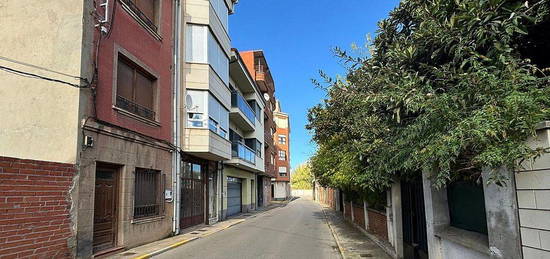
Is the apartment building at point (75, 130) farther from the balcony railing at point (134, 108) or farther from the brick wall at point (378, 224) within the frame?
the brick wall at point (378, 224)

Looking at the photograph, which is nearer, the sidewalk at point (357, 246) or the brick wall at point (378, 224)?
the sidewalk at point (357, 246)

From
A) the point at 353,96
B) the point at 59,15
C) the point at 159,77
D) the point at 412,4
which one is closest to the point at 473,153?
the point at 353,96

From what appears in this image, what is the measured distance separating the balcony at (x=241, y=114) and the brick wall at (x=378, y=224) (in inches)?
451

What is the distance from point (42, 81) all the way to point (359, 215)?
549 inches

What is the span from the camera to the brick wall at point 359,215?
54.5 feet

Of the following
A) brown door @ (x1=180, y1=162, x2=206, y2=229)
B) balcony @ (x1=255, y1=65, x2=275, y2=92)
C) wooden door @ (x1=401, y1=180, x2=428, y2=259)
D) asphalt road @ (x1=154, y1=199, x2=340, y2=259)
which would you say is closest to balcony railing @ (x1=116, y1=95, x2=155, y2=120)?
brown door @ (x1=180, y1=162, x2=206, y2=229)

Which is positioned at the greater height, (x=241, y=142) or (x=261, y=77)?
(x=261, y=77)

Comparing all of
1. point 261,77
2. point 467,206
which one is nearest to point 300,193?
point 261,77

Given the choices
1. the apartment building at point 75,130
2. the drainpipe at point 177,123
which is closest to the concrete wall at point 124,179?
the apartment building at point 75,130

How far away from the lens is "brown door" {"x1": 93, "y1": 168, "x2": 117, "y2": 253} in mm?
10117

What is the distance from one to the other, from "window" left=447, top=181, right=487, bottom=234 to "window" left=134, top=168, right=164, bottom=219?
9.19 m

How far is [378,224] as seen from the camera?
12883 mm

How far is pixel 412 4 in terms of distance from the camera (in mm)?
6305

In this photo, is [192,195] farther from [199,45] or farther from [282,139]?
[282,139]
